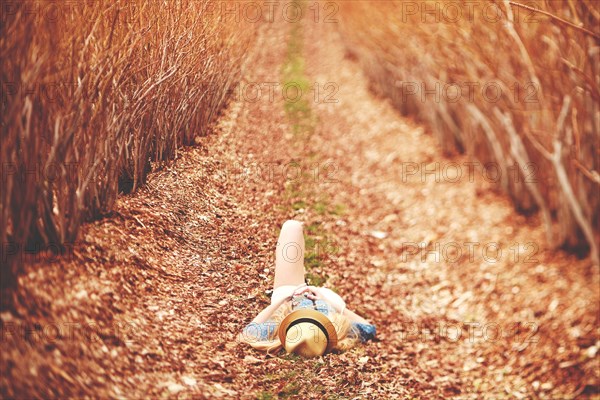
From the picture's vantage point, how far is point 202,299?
307 centimetres

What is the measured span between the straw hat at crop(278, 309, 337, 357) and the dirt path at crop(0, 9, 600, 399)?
0.41ft

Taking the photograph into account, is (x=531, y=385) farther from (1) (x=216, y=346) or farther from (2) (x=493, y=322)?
(1) (x=216, y=346)

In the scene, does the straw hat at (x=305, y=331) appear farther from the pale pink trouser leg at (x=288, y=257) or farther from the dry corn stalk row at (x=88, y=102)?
the dry corn stalk row at (x=88, y=102)

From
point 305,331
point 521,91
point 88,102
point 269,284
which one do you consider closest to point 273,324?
point 305,331

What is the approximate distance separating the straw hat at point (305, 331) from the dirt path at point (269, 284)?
125 mm

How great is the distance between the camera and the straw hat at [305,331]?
10.1ft

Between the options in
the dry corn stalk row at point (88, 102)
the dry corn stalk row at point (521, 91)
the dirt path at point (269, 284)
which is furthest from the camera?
the dry corn stalk row at point (521, 91)

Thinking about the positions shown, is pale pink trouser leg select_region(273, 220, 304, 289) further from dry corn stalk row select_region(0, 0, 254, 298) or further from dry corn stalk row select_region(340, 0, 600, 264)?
dry corn stalk row select_region(340, 0, 600, 264)

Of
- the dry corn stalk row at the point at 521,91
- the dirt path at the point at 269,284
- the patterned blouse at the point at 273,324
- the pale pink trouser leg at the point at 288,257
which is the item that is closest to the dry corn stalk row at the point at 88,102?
the dirt path at the point at 269,284

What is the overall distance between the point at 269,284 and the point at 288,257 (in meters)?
0.23

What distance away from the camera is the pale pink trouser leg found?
3.35m

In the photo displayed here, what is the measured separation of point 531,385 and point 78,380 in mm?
3152

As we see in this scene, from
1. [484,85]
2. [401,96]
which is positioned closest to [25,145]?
[484,85]

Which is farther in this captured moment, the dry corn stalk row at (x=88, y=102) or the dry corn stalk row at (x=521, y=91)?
the dry corn stalk row at (x=521, y=91)
